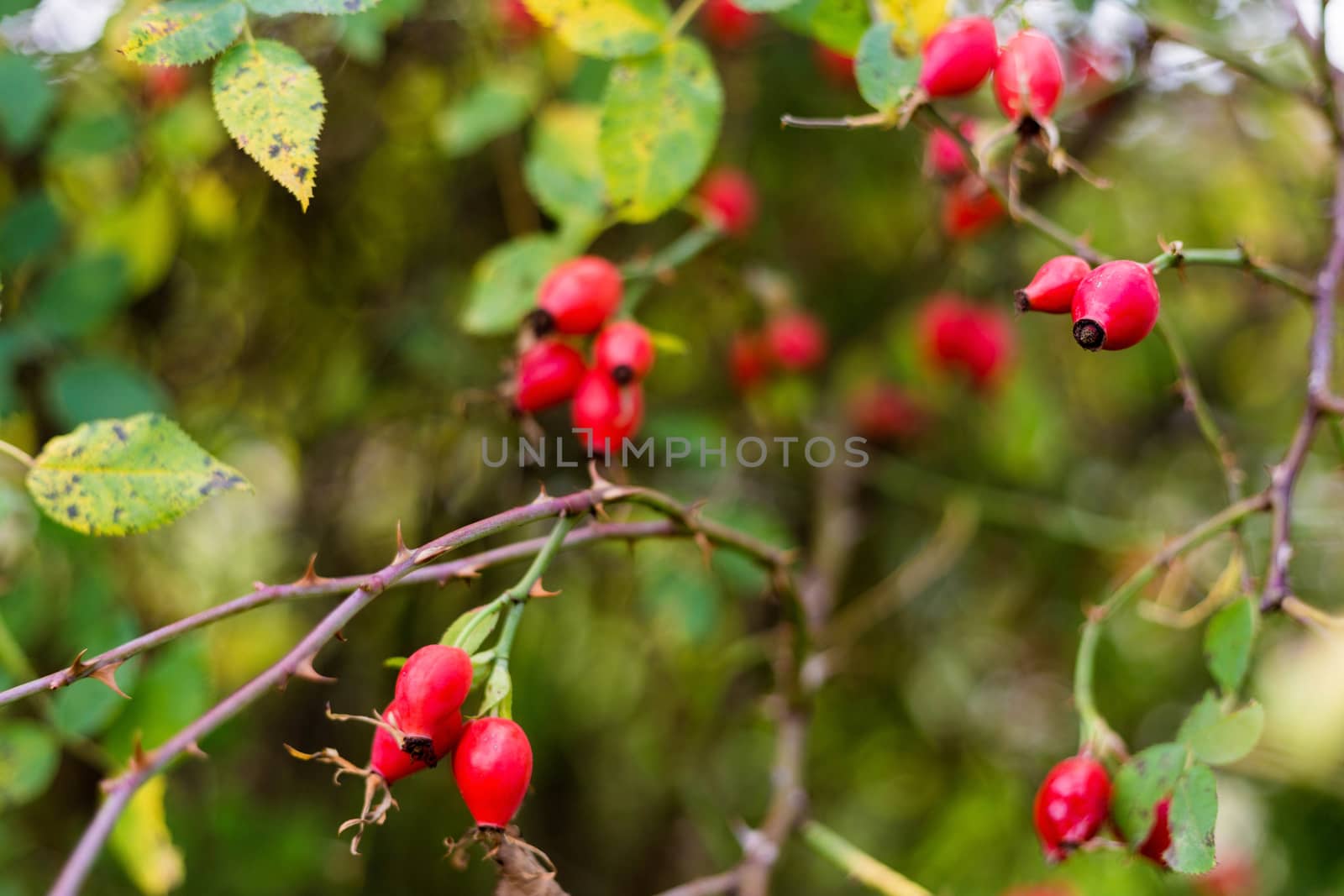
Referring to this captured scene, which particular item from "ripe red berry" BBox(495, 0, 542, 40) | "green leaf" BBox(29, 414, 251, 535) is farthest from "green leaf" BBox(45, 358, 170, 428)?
"ripe red berry" BBox(495, 0, 542, 40)

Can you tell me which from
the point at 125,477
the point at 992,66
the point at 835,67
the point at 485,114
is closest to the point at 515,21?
the point at 485,114

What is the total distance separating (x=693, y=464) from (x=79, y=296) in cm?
113

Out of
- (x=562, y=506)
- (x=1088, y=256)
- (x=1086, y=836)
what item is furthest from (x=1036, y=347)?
(x=562, y=506)

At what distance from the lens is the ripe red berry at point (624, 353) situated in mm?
1385

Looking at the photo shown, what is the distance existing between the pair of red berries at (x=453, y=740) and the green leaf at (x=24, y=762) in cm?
59

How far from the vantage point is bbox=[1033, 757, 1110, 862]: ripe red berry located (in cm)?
108

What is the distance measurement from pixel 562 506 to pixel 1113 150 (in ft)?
7.66

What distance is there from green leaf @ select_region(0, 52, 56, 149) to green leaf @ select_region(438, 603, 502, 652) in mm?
1087

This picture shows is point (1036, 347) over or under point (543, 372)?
under

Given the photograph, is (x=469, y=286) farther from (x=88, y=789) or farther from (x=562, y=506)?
(x=562, y=506)

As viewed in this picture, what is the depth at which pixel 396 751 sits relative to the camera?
94 cm

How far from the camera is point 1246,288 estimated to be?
2854mm

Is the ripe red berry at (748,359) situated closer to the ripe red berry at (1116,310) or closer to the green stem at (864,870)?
the green stem at (864,870)

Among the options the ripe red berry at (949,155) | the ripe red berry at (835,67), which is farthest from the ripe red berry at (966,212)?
the ripe red berry at (835,67)
